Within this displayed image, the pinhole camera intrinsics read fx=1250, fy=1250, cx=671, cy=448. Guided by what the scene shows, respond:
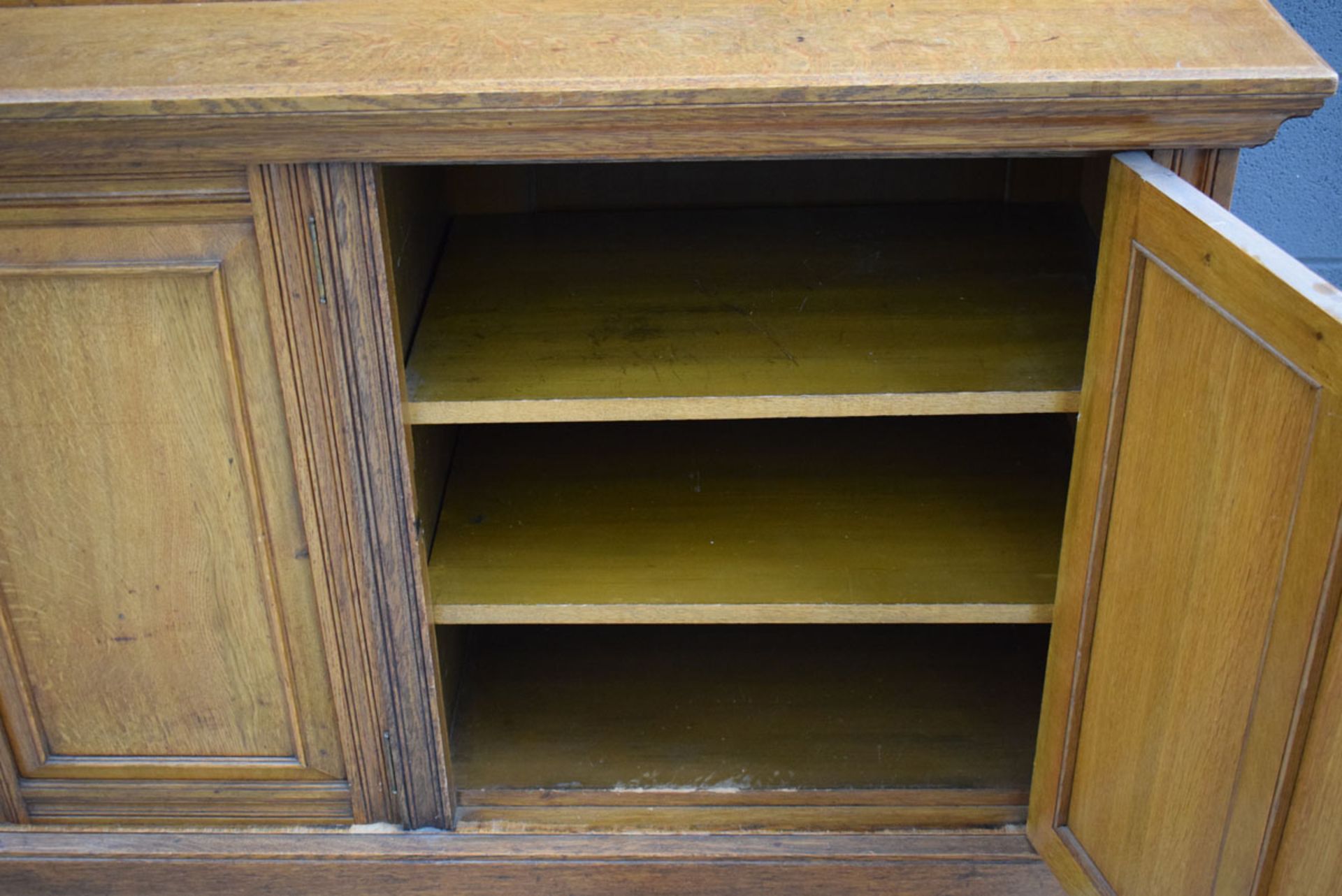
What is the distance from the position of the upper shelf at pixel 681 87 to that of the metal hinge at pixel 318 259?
2.1 inches

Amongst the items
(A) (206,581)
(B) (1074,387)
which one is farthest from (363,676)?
(B) (1074,387)

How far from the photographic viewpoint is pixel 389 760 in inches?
45.7

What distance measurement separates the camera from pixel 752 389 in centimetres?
101

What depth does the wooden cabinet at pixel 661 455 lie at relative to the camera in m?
0.84

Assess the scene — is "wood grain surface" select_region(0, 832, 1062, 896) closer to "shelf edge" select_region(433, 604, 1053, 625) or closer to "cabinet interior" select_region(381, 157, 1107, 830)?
"cabinet interior" select_region(381, 157, 1107, 830)

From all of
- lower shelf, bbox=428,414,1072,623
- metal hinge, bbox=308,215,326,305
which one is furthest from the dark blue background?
metal hinge, bbox=308,215,326,305

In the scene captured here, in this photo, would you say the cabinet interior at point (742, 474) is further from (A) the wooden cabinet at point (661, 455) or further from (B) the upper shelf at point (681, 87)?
(B) the upper shelf at point (681, 87)

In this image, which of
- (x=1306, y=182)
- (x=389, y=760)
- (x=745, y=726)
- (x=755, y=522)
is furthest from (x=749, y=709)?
(x=1306, y=182)

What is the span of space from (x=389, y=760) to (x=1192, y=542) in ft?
2.39

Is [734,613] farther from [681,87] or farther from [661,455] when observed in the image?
[681,87]

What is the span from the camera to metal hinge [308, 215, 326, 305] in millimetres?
920

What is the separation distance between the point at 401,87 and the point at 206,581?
1.57 ft

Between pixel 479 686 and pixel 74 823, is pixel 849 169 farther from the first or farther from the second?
pixel 74 823

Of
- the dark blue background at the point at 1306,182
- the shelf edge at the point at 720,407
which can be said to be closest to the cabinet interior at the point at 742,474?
the shelf edge at the point at 720,407
